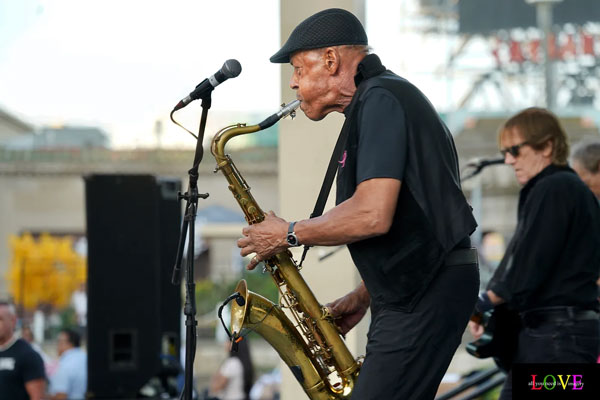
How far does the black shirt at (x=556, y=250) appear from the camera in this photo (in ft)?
12.8

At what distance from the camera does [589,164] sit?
4.85m

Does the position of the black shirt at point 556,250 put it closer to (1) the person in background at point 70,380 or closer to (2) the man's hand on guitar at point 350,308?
(2) the man's hand on guitar at point 350,308

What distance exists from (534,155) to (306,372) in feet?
4.73

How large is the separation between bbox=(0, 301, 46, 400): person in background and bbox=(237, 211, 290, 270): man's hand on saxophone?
4.71 meters

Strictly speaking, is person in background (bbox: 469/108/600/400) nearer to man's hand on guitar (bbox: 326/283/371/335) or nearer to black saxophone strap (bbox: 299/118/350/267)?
man's hand on guitar (bbox: 326/283/371/335)

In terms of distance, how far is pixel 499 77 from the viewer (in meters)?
47.2

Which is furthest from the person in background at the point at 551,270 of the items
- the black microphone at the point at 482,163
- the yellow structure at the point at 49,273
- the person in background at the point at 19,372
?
the yellow structure at the point at 49,273

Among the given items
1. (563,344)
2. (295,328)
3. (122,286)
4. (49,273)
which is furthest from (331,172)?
(49,273)

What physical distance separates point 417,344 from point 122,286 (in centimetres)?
396

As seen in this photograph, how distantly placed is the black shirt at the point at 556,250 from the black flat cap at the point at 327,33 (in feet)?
4.35

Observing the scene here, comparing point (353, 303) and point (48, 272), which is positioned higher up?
point (353, 303)

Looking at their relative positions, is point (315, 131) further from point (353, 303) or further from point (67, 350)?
point (67, 350)

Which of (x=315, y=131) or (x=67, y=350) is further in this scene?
(x=67, y=350)

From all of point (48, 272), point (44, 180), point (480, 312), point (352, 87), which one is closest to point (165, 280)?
point (480, 312)
